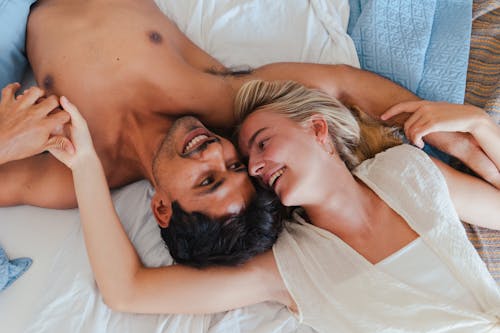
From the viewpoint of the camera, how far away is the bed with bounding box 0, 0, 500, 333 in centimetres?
123

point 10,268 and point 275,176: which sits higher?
point 275,176

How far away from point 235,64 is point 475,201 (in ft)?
3.14

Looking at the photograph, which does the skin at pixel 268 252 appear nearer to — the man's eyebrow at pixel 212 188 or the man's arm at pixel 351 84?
the man's eyebrow at pixel 212 188

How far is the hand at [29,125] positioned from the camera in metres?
1.20

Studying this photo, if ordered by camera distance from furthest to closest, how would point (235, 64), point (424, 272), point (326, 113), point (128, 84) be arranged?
point (235, 64), point (128, 84), point (326, 113), point (424, 272)

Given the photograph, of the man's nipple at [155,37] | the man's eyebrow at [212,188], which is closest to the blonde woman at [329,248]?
the man's eyebrow at [212,188]

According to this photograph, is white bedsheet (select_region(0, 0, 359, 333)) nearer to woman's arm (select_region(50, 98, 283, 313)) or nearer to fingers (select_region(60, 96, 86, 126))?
woman's arm (select_region(50, 98, 283, 313))

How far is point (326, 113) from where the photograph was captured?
1350 millimetres

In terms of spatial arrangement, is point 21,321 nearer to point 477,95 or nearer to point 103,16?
point 103,16

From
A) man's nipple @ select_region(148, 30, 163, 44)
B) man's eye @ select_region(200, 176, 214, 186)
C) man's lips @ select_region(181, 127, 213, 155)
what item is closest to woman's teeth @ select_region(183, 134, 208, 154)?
man's lips @ select_region(181, 127, 213, 155)

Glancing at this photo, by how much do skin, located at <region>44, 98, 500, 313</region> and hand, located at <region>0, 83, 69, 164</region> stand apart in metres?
0.04

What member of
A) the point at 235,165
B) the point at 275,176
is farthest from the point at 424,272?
the point at 235,165

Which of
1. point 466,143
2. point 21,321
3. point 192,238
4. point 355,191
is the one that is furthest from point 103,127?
point 466,143

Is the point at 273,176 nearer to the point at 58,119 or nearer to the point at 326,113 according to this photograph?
the point at 326,113
